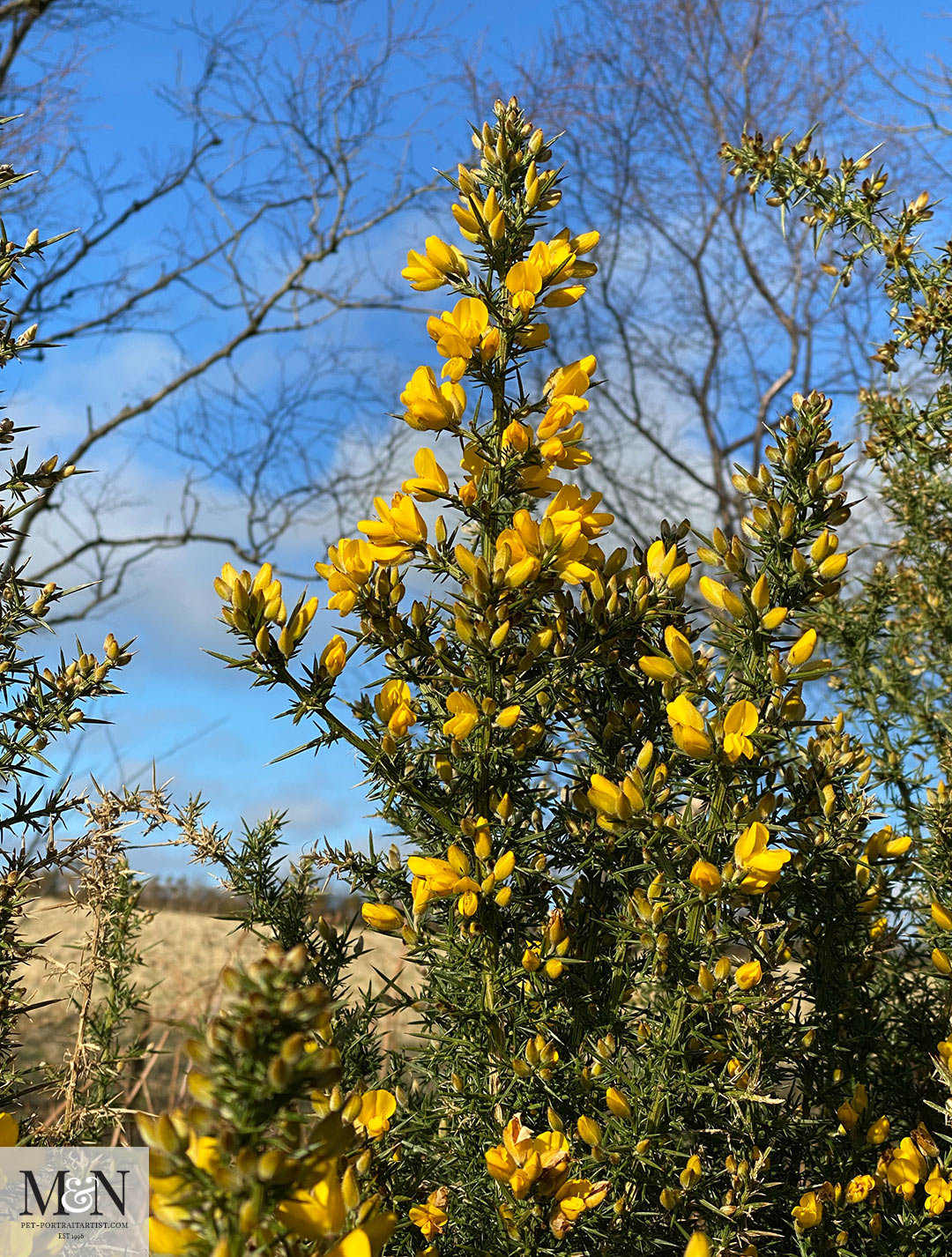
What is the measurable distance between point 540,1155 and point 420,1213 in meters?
0.15

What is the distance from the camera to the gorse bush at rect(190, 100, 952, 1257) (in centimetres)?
99

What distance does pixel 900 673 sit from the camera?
2.40m

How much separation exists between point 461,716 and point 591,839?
250 mm

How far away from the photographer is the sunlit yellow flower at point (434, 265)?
3.81ft

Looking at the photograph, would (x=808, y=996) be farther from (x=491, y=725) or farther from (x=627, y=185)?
(x=627, y=185)

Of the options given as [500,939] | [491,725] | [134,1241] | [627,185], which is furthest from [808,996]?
[627,185]

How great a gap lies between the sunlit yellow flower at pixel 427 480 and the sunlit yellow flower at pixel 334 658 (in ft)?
0.64

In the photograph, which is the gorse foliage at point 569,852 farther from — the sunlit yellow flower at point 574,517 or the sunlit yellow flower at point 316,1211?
the sunlit yellow flower at point 316,1211

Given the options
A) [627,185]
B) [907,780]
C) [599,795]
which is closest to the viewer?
[599,795]

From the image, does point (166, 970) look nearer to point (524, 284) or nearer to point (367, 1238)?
point (524, 284)

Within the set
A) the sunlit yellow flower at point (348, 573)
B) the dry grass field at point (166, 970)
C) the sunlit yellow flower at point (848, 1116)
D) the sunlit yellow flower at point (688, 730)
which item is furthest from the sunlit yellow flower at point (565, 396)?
the dry grass field at point (166, 970)

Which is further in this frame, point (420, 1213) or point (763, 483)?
point (763, 483)

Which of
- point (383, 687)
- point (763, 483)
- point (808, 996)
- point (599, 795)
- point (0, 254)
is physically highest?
point (0, 254)

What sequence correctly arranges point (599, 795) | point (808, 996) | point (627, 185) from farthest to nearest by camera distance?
point (627, 185) → point (808, 996) → point (599, 795)
